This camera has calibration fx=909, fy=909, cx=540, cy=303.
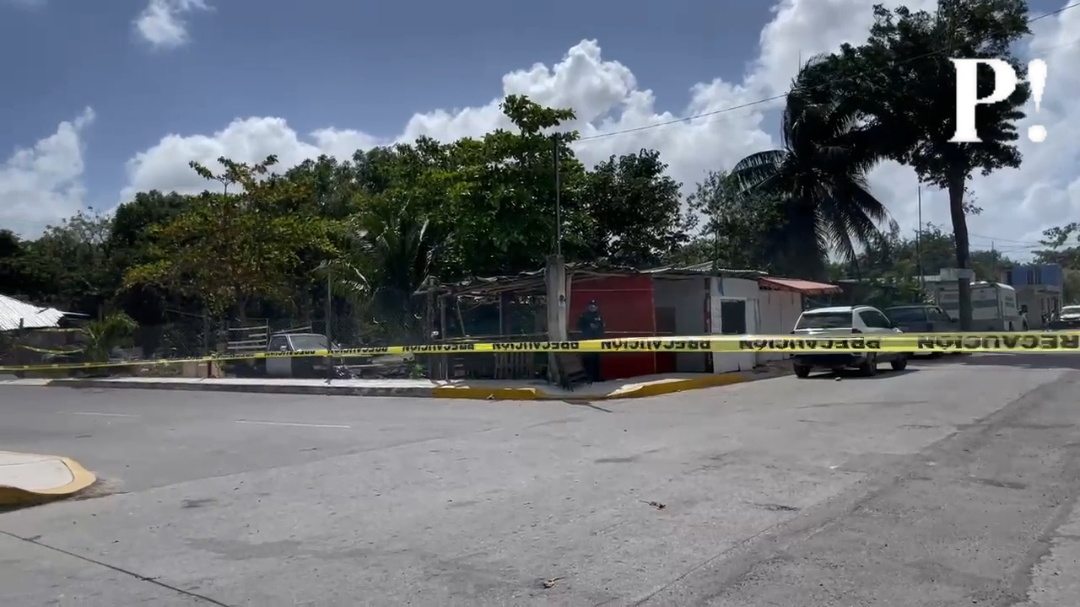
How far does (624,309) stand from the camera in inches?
824

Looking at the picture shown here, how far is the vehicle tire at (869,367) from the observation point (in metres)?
19.7

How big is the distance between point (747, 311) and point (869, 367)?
423 centimetres

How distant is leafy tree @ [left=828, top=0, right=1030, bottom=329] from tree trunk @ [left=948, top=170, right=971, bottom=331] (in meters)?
0.03

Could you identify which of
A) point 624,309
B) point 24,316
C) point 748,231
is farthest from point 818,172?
point 24,316

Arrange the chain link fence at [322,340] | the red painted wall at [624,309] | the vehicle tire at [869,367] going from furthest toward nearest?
the chain link fence at [322,340], the red painted wall at [624,309], the vehicle tire at [869,367]

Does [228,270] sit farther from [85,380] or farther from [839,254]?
[839,254]

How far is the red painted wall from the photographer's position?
20.6 m

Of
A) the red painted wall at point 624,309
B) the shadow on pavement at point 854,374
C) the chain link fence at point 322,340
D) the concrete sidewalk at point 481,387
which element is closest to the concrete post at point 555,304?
the concrete sidewalk at point 481,387

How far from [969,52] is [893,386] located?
1589cm

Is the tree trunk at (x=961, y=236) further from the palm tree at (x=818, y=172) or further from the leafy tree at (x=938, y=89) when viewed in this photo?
the palm tree at (x=818, y=172)

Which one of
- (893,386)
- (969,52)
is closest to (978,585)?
(893,386)

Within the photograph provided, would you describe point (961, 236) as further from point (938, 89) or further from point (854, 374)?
point (854, 374)

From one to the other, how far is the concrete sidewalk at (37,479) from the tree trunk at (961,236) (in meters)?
27.8

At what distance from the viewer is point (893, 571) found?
5.49 m
